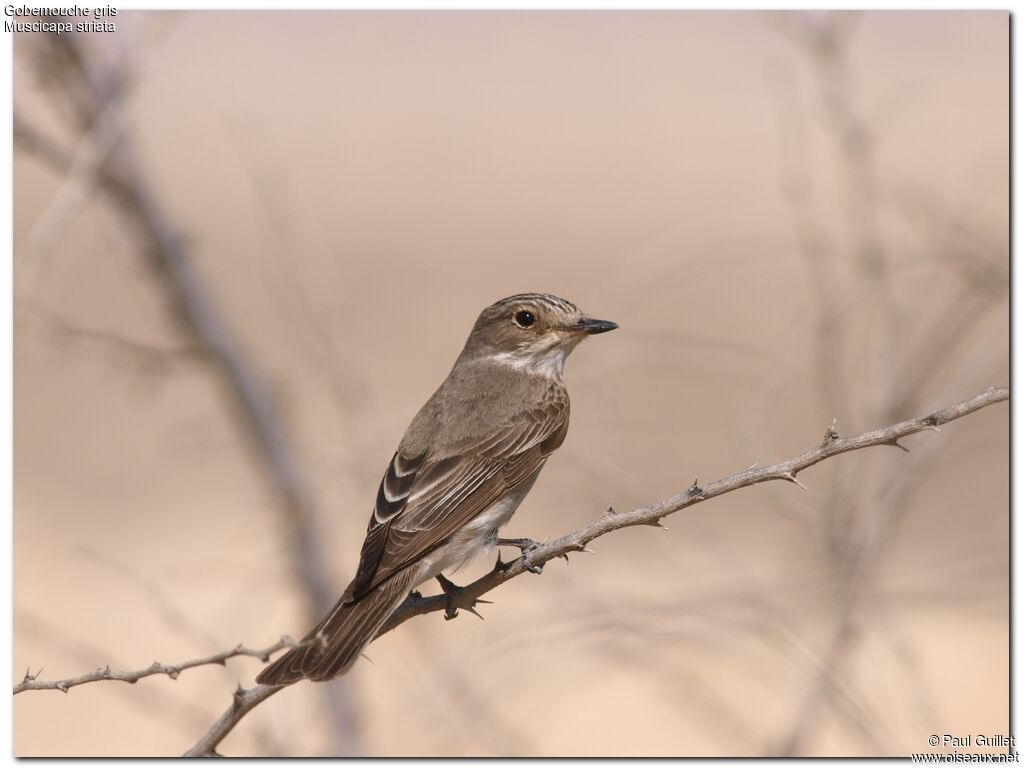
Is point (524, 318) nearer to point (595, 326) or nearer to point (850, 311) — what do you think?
point (595, 326)

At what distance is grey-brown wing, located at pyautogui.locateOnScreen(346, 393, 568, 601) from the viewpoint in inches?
190

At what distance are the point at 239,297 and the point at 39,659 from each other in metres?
11.7

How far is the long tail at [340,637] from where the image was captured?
4.15m

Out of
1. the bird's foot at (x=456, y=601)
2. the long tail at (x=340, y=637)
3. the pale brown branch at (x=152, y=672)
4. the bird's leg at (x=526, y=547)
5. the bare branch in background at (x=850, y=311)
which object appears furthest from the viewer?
the bare branch in background at (x=850, y=311)

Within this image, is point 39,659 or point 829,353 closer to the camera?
point 829,353

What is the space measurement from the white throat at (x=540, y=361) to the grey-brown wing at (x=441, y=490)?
1.28 feet

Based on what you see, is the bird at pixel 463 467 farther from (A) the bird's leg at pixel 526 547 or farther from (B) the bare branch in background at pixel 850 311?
(B) the bare branch in background at pixel 850 311

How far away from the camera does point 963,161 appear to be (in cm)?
1647

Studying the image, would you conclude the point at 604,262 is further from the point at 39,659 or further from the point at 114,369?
the point at 114,369

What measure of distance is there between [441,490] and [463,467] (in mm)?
174

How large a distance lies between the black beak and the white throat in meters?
0.21

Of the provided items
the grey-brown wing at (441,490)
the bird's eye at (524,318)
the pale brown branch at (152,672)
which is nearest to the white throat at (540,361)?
the bird's eye at (524,318)

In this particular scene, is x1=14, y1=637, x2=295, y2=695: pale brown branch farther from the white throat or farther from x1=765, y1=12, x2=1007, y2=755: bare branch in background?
the white throat

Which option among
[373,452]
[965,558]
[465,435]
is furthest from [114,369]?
[965,558]
